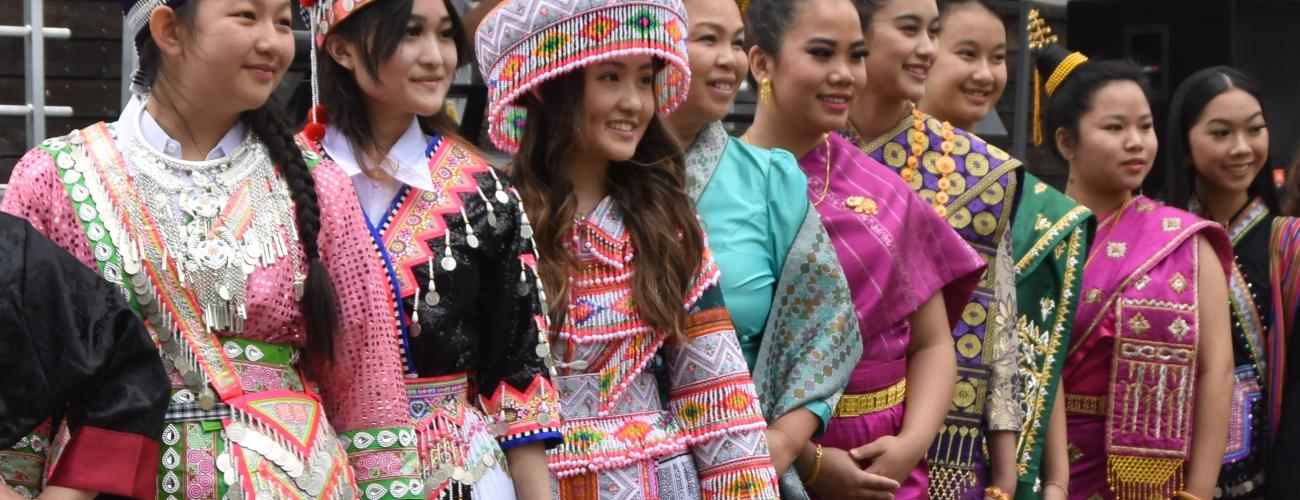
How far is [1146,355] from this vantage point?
15.1 feet

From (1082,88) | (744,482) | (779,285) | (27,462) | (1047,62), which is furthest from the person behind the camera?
(1047,62)

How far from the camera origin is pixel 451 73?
9.36ft

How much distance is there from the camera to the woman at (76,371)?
214 cm

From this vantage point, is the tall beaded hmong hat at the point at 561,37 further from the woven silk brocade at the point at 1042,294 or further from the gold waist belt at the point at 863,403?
the woven silk brocade at the point at 1042,294

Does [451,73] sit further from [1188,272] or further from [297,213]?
[1188,272]

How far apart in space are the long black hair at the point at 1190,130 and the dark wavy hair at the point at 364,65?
2.92m

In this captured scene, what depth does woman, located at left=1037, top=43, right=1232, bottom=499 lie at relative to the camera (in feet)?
15.1

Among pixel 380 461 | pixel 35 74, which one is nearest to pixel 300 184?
pixel 380 461

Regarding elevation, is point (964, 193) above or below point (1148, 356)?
above

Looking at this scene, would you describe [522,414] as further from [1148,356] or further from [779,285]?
[1148,356]

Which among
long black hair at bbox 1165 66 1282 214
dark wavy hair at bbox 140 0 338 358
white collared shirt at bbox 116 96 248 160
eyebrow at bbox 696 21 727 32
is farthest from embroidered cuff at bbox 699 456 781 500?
long black hair at bbox 1165 66 1282 214

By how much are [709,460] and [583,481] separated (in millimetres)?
222

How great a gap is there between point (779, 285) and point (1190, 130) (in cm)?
234

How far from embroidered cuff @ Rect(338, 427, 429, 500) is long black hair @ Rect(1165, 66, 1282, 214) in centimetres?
323
